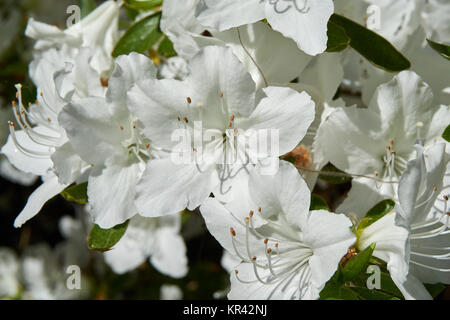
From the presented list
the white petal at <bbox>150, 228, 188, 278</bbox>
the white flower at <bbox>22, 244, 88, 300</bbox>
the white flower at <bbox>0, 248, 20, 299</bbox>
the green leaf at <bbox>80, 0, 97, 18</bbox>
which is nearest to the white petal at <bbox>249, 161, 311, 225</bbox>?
the white petal at <bbox>150, 228, 188, 278</bbox>

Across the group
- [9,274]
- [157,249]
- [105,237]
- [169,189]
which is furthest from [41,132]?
[9,274]

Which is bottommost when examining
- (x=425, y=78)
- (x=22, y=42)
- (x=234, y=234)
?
(x=22, y=42)

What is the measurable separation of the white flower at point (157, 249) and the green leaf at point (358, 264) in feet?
2.64

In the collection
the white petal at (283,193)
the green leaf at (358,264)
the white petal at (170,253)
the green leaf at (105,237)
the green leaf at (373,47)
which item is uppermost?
the green leaf at (373,47)

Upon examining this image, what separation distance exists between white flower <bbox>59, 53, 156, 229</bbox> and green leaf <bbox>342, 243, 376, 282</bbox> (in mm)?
483

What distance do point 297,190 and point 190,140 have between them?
0.97 ft

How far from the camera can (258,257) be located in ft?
3.86

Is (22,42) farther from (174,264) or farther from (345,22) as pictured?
(345,22)

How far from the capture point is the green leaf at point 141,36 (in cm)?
146

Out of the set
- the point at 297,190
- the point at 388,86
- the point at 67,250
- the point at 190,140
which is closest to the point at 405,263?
the point at 297,190

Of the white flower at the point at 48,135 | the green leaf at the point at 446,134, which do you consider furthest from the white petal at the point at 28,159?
the green leaf at the point at 446,134

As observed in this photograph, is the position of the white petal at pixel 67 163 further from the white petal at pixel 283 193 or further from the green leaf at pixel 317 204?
the green leaf at pixel 317 204

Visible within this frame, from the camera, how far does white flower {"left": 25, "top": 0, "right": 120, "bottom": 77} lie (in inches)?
58.7

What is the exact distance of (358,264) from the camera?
108 centimetres
